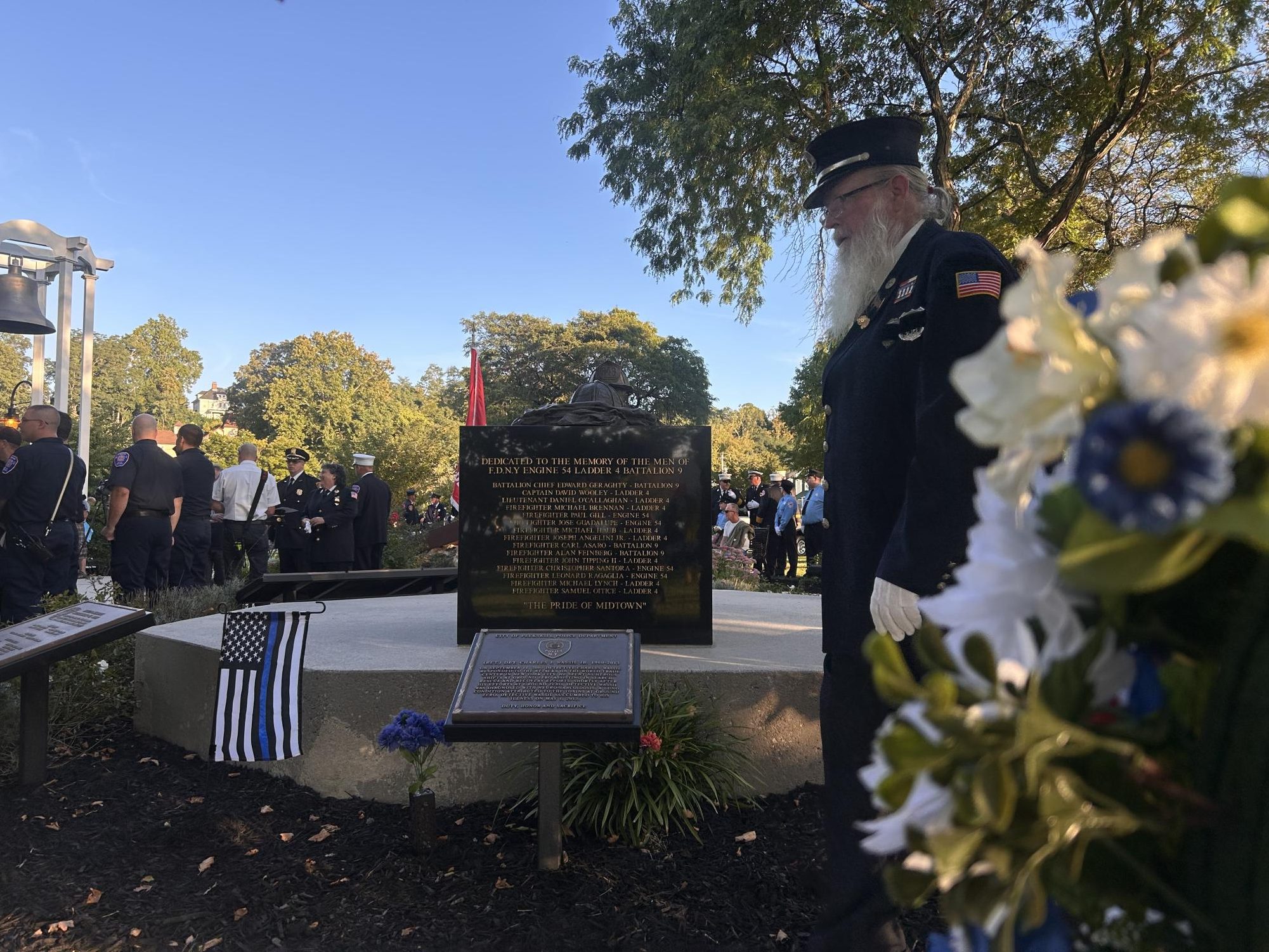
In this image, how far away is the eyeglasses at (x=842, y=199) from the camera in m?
2.34

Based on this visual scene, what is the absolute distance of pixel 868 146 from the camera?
7.63 feet

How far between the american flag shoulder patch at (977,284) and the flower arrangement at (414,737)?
2.24 meters

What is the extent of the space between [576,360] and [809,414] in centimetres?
2690

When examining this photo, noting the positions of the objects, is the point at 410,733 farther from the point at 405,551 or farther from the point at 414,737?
the point at 405,551

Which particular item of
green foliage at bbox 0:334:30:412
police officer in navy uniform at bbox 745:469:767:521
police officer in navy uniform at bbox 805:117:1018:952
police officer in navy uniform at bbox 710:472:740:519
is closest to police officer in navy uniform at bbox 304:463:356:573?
police officer in navy uniform at bbox 805:117:1018:952

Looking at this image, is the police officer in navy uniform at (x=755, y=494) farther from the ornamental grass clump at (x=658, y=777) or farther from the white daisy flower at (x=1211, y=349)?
the white daisy flower at (x=1211, y=349)

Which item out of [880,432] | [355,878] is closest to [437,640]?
[355,878]

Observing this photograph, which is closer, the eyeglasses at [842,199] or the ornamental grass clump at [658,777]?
the eyeglasses at [842,199]

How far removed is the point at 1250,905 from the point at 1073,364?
39 centimetres

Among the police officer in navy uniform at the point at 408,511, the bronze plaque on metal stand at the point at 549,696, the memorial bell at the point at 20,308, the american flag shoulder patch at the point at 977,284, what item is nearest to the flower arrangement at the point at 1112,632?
the american flag shoulder patch at the point at 977,284

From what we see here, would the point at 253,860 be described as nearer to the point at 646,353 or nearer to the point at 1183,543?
the point at 1183,543

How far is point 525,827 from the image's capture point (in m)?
3.34

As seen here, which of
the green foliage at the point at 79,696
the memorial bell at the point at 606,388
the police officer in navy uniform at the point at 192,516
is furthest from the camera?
the police officer in navy uniform at the point at 192,516

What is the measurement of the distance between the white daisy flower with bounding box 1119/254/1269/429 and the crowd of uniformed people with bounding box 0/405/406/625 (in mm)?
7174
